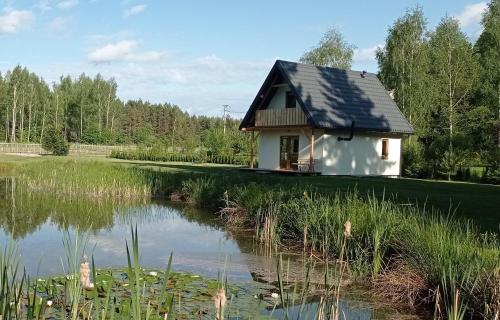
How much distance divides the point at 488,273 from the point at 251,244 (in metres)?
5.46

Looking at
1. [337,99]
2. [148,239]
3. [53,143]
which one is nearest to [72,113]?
[53,143]

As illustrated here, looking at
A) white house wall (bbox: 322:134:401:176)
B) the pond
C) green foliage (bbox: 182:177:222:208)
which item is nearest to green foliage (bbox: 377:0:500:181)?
white house wall (bbox: 322:134:401:176)

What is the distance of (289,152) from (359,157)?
332 cm

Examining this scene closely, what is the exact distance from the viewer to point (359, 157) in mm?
25656

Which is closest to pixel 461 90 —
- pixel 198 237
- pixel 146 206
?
pixel 146 206

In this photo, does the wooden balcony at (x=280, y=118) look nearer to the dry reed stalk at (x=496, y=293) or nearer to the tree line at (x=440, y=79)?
the tree line at (x=440, y=79)

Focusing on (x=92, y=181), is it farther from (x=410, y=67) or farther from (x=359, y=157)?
(x=410, y=67)

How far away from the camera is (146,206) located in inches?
621

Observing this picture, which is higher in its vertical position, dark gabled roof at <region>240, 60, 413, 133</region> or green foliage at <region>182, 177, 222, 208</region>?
dark gabled roof at <region>240, 60, 413, 133</region>

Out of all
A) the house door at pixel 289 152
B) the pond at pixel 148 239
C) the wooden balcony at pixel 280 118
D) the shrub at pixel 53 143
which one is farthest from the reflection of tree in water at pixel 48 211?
the shrub at pixel 53 143

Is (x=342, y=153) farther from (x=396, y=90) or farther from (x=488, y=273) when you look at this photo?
(x=488, y=273)

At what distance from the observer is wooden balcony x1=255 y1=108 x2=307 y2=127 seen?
81.3 feet

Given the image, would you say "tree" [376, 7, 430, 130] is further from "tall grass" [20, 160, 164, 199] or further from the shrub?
the shrub

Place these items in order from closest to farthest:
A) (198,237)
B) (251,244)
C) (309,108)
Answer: (251,244) < (198,237) < (309,108)
